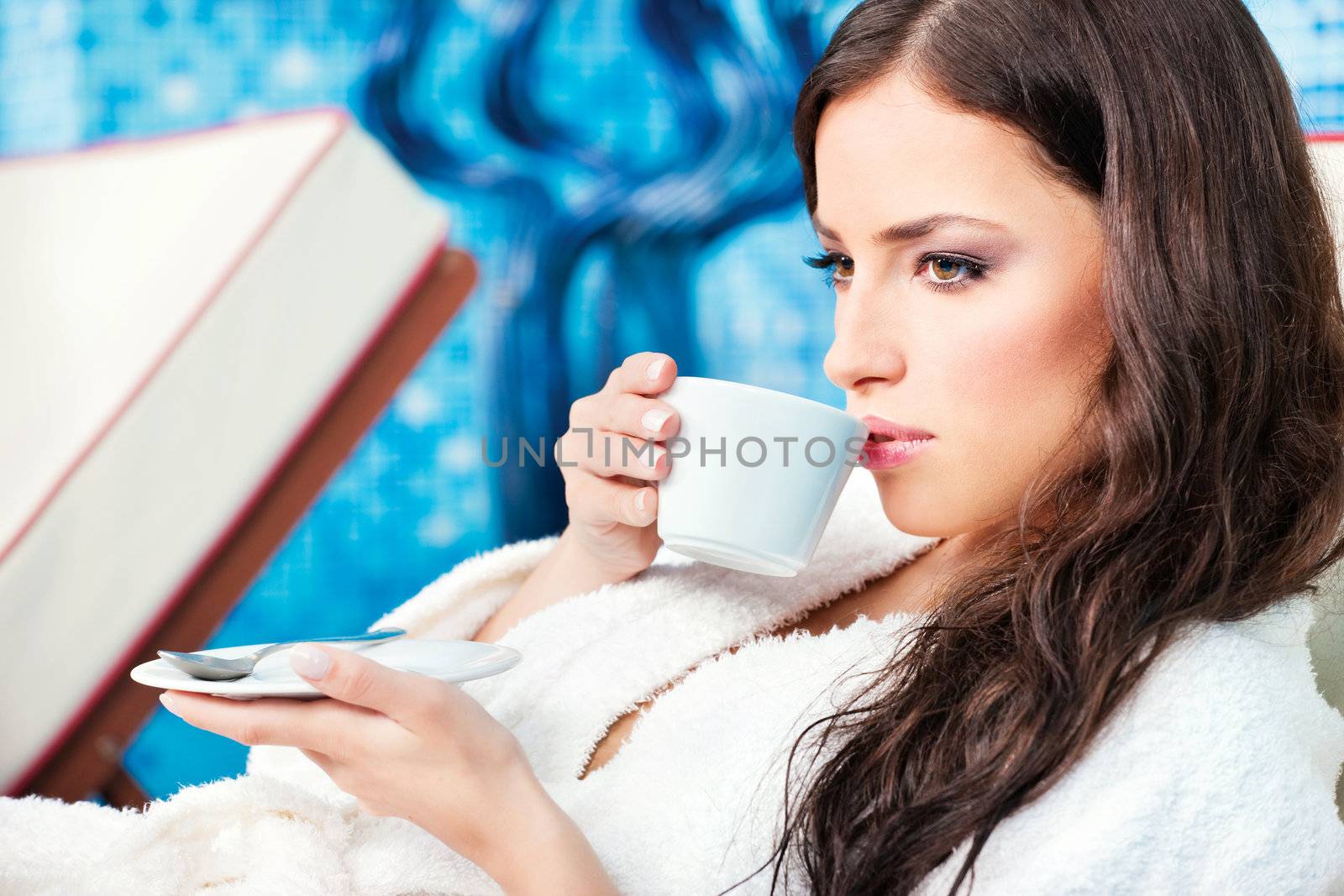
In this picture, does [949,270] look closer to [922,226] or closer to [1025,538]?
[922,226]

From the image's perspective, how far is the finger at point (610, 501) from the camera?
A: 92 centimetres

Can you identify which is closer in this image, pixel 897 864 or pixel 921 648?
pixel 897 864

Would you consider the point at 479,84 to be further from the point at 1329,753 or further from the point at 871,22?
the point at 1329,753

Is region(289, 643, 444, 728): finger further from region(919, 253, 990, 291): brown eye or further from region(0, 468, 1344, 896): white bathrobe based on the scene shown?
region(919, 253, 990, 291): brown eye

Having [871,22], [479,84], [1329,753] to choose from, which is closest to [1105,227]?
[871,22]

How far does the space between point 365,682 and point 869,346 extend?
474 millimetres

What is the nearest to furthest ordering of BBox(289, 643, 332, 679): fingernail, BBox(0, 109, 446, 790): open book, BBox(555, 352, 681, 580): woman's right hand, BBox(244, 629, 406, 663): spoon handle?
BBox(289, 643, 332, 679): fingernail
BBox(244, 629, 406, 663): spoon handle
BBox(555, 352, 681, 580): woman's right hand
BBox(0, 109, 446, 790): open book

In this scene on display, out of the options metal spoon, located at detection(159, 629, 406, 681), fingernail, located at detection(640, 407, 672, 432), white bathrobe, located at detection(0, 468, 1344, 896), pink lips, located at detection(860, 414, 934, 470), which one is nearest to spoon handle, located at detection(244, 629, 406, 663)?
metal spoon, located at detection(159, 629, 406, 681)

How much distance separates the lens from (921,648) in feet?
2.67

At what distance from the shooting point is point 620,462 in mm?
917

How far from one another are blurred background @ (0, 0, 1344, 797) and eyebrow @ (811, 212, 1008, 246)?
31.9 inches

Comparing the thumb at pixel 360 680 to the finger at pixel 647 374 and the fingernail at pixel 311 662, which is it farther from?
the finger at pixel 647 374

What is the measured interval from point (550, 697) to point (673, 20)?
109 centimetres

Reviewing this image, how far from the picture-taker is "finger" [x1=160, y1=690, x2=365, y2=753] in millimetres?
665
